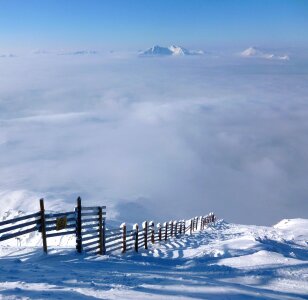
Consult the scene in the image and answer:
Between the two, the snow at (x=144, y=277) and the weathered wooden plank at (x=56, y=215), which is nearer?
the snow at (x=144, y=277)

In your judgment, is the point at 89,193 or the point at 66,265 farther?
the point at 89,193

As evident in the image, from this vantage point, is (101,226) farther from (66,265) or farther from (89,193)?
(89,193)

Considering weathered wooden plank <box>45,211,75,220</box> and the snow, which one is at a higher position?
weathered wooden plank <box>45,211,75,220</box>

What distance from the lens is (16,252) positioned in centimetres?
1251

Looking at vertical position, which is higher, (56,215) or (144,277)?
(56,215)

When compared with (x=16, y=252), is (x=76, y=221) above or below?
above

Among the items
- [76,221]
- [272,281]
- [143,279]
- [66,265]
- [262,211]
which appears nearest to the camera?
[143,279]

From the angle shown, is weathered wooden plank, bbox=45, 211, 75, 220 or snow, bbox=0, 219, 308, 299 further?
weathered wooden plank, bbox=45, 211, 75, 220

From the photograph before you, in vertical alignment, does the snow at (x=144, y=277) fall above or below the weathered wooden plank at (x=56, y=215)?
below

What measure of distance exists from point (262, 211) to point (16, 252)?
184 metres

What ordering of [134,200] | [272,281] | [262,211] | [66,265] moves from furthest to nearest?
[262,211]
[134,200]
[66,265]
[272,281]

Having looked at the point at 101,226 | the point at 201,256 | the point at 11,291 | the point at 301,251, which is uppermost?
the point at 11,291

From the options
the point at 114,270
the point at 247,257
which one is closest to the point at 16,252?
the point at 114,270

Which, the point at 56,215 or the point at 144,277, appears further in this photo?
the point at 56,215
